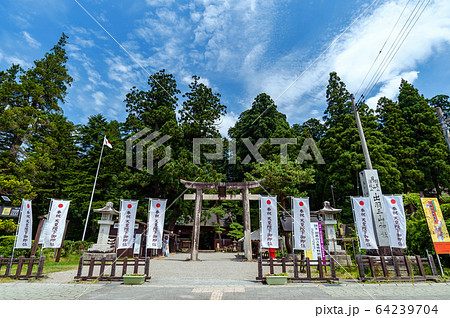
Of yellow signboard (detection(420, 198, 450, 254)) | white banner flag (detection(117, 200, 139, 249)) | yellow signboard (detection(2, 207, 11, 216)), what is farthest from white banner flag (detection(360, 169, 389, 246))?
yellow signboard (detection(2, 207, 11, 216))

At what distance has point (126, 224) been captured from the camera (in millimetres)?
9258

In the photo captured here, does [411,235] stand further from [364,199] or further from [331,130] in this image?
[331,130]

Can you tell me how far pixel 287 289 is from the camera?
20.2 ft

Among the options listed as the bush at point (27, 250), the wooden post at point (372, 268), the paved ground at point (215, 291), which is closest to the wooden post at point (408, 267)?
the paved ground at point (215, 291)

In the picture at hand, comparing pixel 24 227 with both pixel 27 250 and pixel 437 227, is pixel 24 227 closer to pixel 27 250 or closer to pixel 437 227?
pixel 27 250

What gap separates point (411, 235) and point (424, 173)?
13452 millimetres

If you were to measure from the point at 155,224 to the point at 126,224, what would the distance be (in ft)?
3.85

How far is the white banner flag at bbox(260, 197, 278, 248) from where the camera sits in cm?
922

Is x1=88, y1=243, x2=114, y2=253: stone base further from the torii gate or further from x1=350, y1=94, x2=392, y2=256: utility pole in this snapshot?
x1=350, y1=94, x2=392, y2=256: utility pole

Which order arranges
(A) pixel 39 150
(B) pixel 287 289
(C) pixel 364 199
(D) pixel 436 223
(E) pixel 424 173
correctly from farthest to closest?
(E) pixel 424 173, (A) pixel 39 150, (C) pixel 364 199, (D) pixel 436 223, (B) pixel 287 289

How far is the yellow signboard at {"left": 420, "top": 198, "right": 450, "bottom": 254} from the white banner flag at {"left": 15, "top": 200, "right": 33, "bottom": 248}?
605 inches

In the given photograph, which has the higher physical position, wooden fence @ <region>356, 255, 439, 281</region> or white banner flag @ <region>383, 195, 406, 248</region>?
white banner flag @ <region>383, 195, 406, 248</region>

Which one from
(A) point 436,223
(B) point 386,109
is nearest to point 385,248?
(A) point 436,223

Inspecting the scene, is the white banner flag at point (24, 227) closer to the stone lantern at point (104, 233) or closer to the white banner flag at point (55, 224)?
the white banner flag at point (55, 224)
